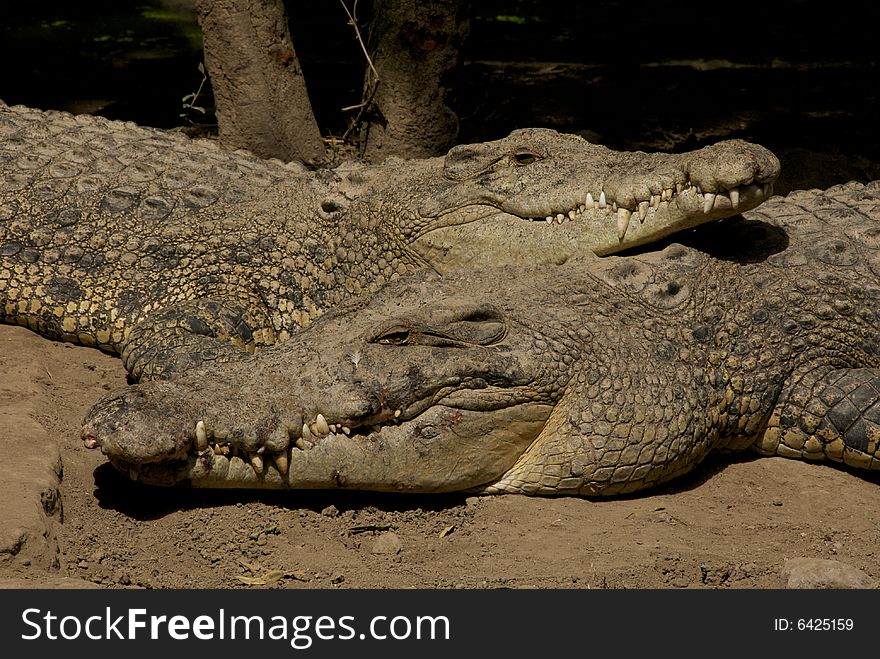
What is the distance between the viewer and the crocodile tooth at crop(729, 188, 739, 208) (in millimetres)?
4559

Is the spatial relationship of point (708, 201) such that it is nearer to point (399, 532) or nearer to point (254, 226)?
point (399, 532)

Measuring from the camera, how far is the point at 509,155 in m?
5.27

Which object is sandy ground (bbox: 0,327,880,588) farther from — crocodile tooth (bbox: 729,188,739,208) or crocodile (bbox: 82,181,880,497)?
crocodile tooth (bbox: 729,188,739,208)

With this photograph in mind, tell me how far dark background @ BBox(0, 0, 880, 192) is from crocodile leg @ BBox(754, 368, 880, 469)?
2.92 m

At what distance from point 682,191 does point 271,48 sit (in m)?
3.35

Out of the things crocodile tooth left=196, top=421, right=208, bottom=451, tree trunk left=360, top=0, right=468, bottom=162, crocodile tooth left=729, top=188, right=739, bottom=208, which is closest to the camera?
crocodile tooth left=196, top=421, right=208, bottom=451

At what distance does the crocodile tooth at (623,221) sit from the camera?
4836 mm

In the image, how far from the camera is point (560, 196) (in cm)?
501

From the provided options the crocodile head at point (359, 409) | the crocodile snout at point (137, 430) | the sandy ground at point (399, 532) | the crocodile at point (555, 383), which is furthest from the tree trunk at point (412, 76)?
the crocodile snout at point (137, 430)

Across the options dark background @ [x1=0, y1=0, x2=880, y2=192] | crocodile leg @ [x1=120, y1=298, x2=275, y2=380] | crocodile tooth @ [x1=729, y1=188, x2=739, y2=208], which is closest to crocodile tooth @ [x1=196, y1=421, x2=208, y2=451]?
crocodile leg @ [x1=120, y1=298, x2=275, y2=380]

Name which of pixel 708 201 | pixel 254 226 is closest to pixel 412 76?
pixel 254 226

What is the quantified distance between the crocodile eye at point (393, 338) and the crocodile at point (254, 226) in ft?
3.59

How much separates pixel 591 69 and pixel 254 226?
5145 millimetres

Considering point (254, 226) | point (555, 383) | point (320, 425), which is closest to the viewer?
point (320, 425)
